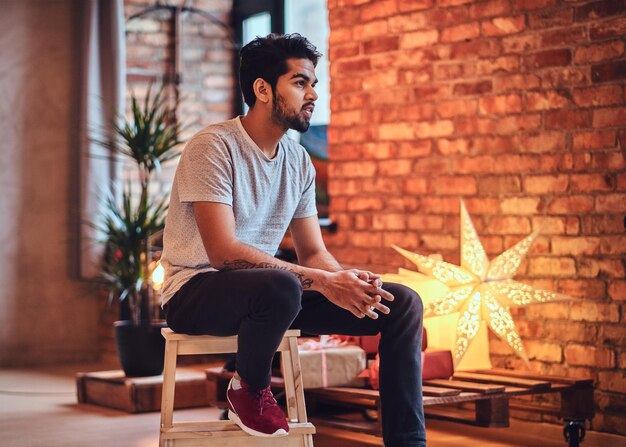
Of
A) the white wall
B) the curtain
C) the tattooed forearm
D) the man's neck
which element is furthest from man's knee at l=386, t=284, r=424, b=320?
the white wall

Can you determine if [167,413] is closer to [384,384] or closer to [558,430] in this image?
[384,384]

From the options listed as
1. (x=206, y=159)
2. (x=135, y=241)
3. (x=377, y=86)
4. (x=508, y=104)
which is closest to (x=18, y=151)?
(x=135, y=241)

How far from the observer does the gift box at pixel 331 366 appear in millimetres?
3648

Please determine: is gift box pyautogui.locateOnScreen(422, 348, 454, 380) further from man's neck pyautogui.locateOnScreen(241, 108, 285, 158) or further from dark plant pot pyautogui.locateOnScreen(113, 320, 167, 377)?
dark plant pot pyautogui.locateOnScreen(113, 320, 167, 377)

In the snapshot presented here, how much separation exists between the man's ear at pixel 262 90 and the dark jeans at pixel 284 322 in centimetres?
54

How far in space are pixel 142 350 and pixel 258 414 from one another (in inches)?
82.1

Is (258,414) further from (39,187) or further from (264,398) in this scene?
(39,187)

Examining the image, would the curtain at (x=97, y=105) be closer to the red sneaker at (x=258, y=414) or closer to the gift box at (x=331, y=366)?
the gift box at (x=331, y=366)

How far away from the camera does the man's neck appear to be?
2.98 meters

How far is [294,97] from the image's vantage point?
2984 mm

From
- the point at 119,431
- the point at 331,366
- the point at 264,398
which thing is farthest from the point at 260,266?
the point at 119,431

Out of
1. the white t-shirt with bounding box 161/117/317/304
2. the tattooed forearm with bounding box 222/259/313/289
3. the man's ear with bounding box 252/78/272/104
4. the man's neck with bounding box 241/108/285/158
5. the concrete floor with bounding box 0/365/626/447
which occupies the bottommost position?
the concrete floor with bounding box 0/365/626/447

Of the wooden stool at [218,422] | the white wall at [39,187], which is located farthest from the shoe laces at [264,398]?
the white wall at [39,187]

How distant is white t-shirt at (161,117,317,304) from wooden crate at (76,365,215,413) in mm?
1589
